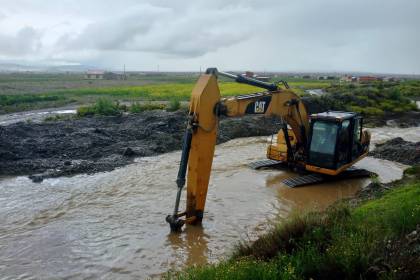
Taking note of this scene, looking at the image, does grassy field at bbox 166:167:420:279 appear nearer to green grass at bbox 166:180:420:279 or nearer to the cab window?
green grass at bbox 166:180:420:279

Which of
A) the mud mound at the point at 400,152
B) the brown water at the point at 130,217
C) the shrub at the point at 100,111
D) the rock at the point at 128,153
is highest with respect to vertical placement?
the shrub at the point at 100,111

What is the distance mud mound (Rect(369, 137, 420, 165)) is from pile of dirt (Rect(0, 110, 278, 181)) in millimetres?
6370

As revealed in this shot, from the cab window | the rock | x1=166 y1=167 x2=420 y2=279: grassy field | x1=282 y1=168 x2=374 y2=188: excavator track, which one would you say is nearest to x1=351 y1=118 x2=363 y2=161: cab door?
x1=282 y1=168 x2=374 y2=188: excavator track

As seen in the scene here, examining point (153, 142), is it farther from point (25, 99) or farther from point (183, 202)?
point (25, 99)

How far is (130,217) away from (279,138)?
6.09 meters

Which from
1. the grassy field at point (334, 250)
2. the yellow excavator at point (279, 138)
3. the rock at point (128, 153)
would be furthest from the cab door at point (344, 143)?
the rock at point (128, 153)

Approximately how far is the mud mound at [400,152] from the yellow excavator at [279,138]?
249cm

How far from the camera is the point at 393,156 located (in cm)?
1619

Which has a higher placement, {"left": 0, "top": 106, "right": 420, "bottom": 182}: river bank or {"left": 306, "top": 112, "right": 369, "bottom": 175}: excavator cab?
{"left": 306, "top": 112, "right": 369, "bottom": 175}: excavator cab

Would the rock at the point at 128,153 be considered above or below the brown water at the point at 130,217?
above

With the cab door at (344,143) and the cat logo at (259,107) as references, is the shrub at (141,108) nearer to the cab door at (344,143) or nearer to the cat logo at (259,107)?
the cab door at (344,143)

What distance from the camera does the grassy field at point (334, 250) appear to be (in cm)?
472

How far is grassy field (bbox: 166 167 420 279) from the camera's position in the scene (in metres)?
4.72

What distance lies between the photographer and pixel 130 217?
33.1 feet
